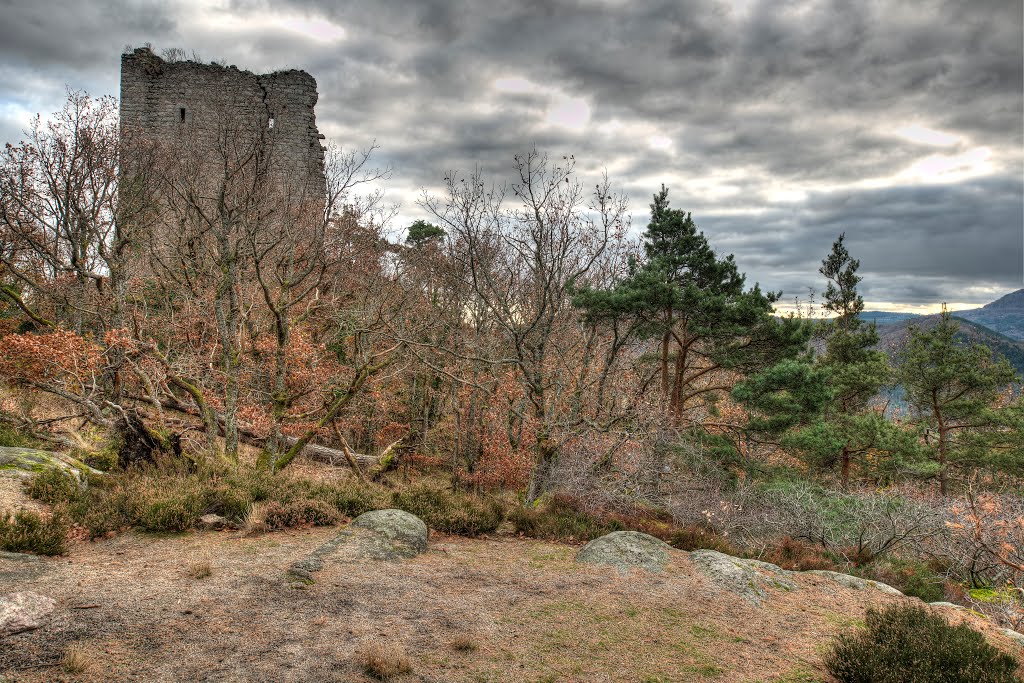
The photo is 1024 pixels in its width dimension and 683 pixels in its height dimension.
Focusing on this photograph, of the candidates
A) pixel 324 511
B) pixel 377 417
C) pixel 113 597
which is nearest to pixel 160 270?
pixel 377 417

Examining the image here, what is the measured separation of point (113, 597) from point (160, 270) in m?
17.3

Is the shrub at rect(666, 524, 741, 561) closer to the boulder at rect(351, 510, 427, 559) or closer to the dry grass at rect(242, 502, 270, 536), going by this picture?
the boulder at rect(351, 510, 427, 559)

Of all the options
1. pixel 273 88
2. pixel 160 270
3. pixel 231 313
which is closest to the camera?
pixel 231 313

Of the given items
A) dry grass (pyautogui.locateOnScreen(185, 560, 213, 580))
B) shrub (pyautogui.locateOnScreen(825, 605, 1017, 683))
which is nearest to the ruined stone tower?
dry grass (pyautogui.locateOnScreen(185, 560, 213, 580))

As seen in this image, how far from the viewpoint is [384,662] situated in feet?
15.5

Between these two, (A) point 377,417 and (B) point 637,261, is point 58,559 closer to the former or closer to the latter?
(A) point 377,417

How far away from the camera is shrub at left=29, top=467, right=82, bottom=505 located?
827 centimetres

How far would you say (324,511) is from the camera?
9.23 m

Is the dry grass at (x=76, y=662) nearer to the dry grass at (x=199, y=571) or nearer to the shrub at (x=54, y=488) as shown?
the dry grass at (x=199, y=571)

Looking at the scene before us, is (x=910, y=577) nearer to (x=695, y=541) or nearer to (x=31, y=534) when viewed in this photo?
(x=695, y=541)

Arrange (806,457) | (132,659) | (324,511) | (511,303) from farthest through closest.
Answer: (511,303), (806,457), (324,511), (132,659)

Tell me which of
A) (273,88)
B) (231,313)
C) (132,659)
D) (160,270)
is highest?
(273,88)

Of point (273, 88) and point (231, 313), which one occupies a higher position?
point (273, 88)

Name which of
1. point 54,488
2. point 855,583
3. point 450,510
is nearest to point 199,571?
point 54,488
